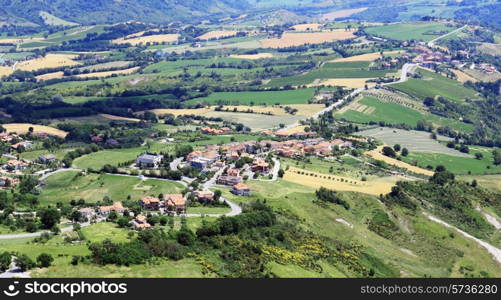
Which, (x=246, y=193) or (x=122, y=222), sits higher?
(x=122, y=222)

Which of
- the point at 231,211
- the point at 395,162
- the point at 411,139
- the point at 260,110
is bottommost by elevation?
the point at 411,139

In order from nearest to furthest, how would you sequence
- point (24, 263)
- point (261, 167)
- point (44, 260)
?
point (24, 263), point (44, 260), point (261, 167)

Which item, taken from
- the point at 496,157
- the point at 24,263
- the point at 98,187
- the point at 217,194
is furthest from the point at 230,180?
the point at 496,157

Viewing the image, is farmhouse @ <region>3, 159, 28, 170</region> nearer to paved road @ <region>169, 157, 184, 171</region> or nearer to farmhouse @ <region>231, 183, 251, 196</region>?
paved road @ <region>169, 157, 184, 171</region>

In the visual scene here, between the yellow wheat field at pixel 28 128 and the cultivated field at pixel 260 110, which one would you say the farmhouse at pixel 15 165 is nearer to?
the yellow wheat field at pixel 28 128

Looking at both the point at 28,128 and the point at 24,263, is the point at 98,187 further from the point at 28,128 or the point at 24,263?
the point at 28,128

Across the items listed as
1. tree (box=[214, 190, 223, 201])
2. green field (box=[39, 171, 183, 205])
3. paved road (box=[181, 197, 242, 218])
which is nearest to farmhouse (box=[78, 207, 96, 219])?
green field (box=[39, 171, 183, 205])

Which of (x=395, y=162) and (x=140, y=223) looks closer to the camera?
(x=140, y=223)
